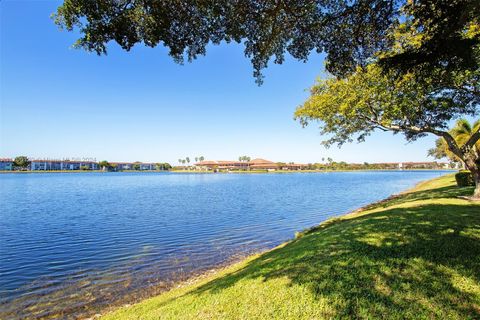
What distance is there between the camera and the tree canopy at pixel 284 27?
624 centimetres

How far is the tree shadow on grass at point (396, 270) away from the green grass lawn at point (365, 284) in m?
0.02

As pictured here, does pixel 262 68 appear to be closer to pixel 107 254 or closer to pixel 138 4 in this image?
pixel 138 4

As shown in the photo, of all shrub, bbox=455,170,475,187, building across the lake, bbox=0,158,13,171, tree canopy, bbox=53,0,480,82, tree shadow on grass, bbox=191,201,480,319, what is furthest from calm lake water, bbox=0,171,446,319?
building across the lake, bbox=0,158,13,171

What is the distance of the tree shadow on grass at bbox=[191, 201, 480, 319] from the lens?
14.3 ft

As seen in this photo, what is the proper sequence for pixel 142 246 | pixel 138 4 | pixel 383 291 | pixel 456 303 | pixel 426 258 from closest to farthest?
1. pixel 456 303
2. pixel 383 291
3. pixel 426 258
4. pixel 138 4
5. pixel 142 246

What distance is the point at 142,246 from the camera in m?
14.5

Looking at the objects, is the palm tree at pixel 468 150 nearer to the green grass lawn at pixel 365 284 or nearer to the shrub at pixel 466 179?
the shrub at pixel 466 179

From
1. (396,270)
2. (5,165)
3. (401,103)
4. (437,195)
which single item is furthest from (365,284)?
(5,165)

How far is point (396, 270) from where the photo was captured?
5.38 m

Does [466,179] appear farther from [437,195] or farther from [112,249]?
[112,249]

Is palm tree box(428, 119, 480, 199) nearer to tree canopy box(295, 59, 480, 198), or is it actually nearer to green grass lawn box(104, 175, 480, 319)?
tree canopy box(295, 59, 480, 198)

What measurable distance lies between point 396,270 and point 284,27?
7717 millimetres

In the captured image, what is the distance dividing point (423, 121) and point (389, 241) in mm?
12313

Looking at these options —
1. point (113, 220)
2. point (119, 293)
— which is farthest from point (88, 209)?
point (119, 293)
